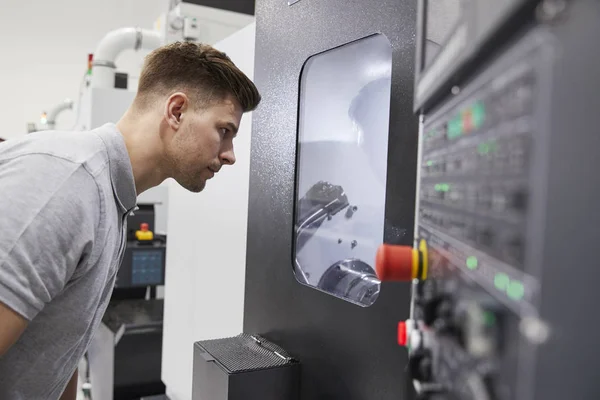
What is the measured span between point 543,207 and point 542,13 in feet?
0.35

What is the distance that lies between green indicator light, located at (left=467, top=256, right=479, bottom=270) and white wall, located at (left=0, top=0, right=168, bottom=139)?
468 centimetres

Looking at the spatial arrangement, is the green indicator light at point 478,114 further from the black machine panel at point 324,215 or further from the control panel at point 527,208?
the black machine panel at point 324,215

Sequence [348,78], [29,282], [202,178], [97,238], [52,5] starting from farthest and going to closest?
[52,5], [202,178], [348,78], [97,238], [29,282]

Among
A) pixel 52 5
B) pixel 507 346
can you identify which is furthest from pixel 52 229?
pixel 52 5

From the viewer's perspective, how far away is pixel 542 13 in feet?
0.94

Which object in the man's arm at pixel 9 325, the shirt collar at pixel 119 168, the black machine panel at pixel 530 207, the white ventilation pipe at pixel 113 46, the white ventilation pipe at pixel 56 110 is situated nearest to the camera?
the black machine panel at pixel 530 207

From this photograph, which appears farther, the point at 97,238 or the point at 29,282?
the point at 97,238

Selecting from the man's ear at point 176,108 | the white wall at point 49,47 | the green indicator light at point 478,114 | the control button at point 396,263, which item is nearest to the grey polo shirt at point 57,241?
the man's ear at point 176,108

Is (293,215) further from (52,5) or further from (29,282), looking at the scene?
(52,5)

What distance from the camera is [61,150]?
2.97 feet

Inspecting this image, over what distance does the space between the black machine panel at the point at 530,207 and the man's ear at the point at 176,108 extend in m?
0.83

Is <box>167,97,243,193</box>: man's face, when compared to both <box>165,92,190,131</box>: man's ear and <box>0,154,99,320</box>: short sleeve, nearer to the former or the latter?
<box>165,92,190,131</box>: man's ear

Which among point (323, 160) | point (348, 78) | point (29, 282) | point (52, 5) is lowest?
point (29, 282)

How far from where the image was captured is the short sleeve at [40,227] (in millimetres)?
791
